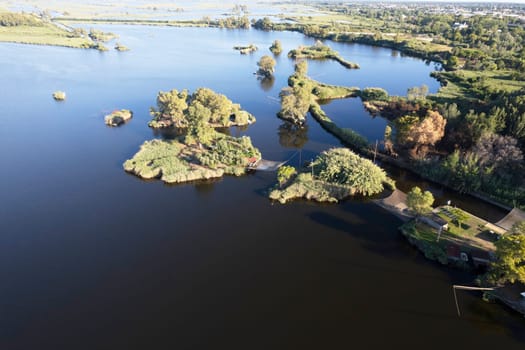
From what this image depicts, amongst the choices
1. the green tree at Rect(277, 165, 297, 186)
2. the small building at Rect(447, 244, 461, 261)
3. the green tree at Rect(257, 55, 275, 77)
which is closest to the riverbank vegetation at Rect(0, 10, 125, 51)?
the green tree at Rect(257, 55, 275, 77)

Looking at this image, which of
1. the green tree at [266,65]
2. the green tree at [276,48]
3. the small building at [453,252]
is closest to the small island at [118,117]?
the green tree at [266,65]

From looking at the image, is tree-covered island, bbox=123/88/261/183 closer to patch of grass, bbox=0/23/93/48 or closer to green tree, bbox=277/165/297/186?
green tree, bbox=277/165/297/186

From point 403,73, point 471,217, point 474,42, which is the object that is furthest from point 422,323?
point 474,42

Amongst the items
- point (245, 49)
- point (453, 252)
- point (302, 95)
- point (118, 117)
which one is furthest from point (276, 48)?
point (453, 252)

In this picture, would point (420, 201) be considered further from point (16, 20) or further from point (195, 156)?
point (16, 20)

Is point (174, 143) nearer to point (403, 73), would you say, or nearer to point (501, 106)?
point (501, 106)

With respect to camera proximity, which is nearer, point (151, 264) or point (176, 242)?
point (151, 264)
